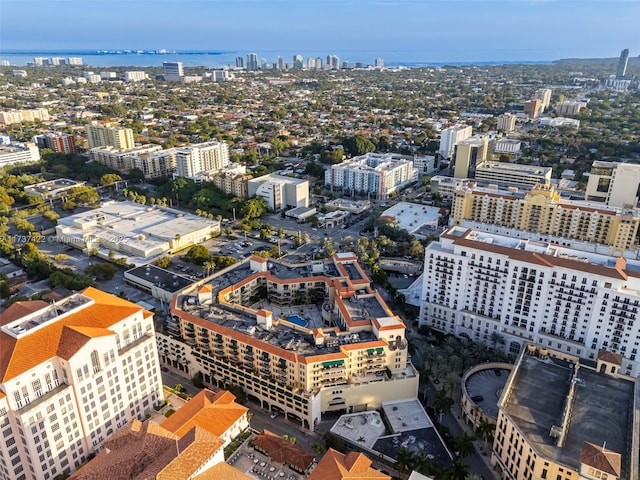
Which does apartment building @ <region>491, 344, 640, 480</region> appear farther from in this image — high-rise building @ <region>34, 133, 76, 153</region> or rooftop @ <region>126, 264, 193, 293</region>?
high-rise building @ <region>34, 133, 76, 153</region>

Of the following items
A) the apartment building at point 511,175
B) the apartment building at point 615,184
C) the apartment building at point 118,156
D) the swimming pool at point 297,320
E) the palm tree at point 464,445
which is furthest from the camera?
the apartment building at point 118,156

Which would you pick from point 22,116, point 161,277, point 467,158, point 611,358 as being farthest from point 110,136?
point 611,358

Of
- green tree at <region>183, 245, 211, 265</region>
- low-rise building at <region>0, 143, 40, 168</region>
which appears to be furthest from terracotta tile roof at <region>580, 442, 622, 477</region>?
low-rise building at <region>0, 143, 40, 168</region>

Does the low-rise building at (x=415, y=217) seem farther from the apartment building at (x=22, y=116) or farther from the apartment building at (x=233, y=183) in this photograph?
the apartment building at (x=22, y=116)

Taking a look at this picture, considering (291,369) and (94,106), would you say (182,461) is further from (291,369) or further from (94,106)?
(94,106)

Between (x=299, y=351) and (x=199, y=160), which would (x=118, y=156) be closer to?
(x=199, y=160)

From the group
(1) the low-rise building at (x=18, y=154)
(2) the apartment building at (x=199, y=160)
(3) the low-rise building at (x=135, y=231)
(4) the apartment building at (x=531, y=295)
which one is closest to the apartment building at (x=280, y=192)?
(3) the low-rise building at (x=135, y=231)
